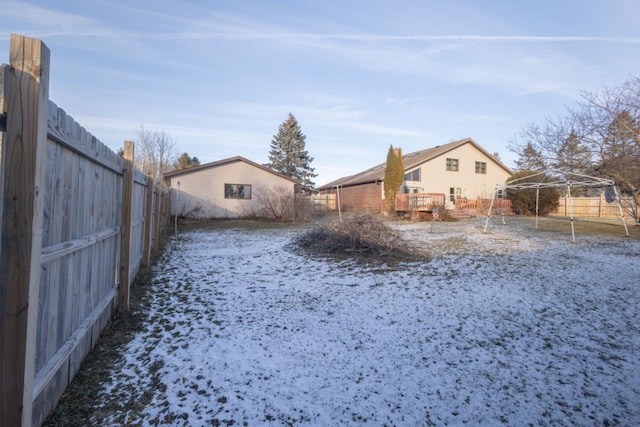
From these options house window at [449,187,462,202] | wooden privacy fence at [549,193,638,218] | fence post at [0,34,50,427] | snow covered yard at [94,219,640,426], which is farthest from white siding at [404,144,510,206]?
fence post at [0,34,50,427]

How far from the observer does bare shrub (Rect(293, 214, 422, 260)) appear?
8.12 metres

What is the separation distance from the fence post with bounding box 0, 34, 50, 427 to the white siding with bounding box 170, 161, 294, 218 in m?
18.0

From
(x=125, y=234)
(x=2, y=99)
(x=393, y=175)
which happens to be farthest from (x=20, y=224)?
(x=393, y=175)

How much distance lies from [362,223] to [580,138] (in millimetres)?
9579

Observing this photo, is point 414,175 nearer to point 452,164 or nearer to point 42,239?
point 452,164

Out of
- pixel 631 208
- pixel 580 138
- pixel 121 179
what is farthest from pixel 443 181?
pixel 121 179

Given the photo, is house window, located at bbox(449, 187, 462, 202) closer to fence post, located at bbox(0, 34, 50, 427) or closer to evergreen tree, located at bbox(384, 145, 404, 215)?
evergreen tree, located at bbox(384, 145, 404, 215)

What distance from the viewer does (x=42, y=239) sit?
1.86 m

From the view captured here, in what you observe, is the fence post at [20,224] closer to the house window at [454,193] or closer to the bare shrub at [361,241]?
the bare shrub at [361,241]

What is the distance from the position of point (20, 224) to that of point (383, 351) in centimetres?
292

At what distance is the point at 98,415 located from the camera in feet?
7.27

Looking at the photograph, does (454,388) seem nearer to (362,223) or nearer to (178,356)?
(178,356)

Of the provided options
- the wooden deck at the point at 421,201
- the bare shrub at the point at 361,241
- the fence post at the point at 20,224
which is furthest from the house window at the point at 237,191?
the fence post at the point at 20,224

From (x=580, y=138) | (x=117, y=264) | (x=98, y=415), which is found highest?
(x=580, y=138)
